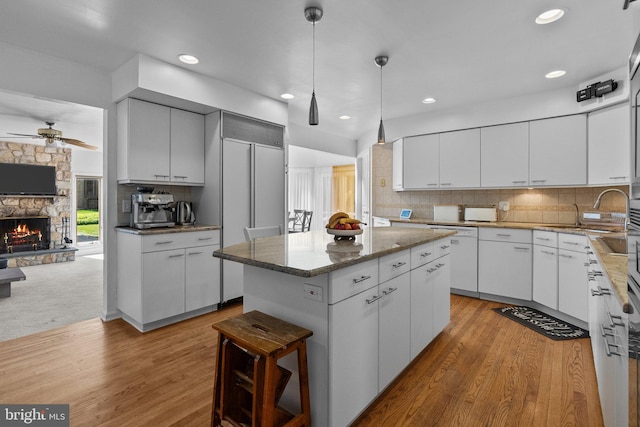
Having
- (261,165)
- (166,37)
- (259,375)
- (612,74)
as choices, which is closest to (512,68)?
(612,74)

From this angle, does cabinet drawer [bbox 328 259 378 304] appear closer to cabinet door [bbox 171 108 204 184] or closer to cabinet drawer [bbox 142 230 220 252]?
cabinet drawer [bbox 142 230 220 252]

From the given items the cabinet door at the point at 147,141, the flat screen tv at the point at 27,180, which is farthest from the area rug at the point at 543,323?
the flat screen tv at the point at 27,180

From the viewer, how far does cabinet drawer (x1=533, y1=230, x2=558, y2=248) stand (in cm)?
325

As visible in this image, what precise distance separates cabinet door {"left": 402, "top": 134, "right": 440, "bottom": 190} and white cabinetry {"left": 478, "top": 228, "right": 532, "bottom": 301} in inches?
42.8

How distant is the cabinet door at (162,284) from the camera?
291 centimetres

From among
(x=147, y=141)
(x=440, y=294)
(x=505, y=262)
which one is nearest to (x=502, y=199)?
(x=505, y=262)

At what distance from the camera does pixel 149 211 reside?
10.5 feet

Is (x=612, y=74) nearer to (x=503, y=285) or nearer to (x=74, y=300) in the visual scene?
(x=503, y=285)

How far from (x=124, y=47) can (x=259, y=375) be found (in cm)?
274

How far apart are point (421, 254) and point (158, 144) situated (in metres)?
2.68

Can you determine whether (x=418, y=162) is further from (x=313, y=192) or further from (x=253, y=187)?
(x=313, y=192)

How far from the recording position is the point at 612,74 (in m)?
3.08

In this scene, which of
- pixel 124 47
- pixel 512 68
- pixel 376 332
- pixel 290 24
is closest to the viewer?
pixel 376 332

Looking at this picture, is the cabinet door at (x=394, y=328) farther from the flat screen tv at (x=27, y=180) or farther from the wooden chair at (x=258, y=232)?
the flat screen tv at (x=27, y=180)
